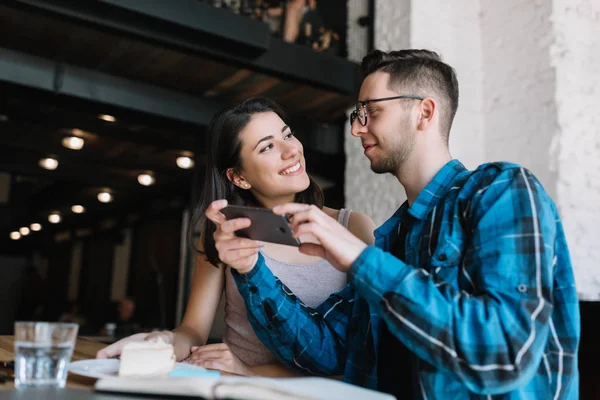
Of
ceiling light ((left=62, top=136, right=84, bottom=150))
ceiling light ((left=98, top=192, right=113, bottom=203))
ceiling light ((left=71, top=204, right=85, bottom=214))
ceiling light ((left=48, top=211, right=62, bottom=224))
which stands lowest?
ceiling light ((left=48, top=211, right=62, bottom=224))

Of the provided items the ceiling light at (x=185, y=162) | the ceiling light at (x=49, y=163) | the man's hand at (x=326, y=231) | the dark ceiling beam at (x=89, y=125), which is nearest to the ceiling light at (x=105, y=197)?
the ceiling light at (x=49, y=163)

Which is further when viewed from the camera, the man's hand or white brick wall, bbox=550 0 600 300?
white brick wall, bbox=550 0 600 300

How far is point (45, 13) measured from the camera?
3.40 m

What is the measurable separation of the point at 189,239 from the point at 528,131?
9.37 ft

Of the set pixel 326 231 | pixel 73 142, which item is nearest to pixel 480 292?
pixel 326 231

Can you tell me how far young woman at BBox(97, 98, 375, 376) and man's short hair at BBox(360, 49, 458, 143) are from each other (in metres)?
0.43

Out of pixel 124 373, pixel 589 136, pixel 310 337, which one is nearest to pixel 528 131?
pixel 589 136

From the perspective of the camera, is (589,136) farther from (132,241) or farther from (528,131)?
(132,241)

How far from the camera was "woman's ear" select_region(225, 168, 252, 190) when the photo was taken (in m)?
1.87

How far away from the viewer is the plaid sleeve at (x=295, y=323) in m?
1.29

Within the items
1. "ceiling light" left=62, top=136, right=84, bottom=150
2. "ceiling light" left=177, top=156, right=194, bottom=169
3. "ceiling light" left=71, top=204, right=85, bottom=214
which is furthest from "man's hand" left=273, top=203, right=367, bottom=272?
"ceiling light" left=71, top=204, right=85, bottom=214

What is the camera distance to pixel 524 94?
4.00m

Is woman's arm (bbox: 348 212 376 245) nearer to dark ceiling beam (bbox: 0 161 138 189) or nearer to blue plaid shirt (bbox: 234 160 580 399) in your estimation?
blue plaid shirt (bbox: 234 160 580 399)

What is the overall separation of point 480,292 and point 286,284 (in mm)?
865
